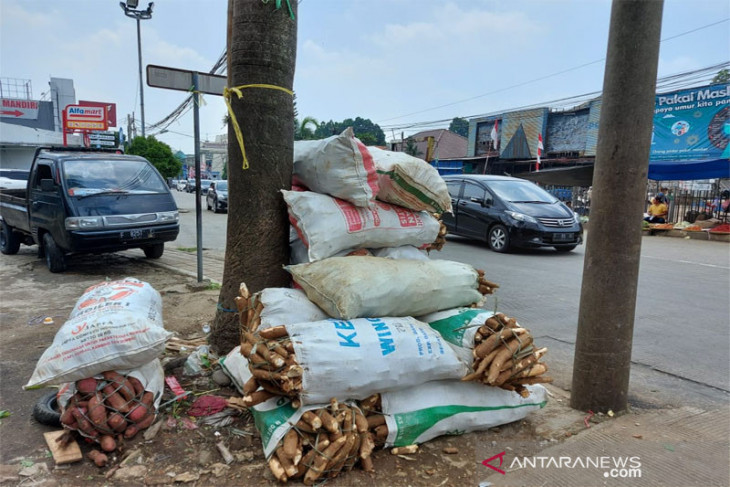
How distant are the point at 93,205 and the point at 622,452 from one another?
7.12 m

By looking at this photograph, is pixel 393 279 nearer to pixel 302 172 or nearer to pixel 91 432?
pixel 302 172

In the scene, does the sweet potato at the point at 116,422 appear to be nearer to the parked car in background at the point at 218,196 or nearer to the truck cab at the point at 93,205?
the truck cab at the point at 93,205

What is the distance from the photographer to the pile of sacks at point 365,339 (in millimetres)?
2207

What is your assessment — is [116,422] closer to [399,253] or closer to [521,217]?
[399,253]

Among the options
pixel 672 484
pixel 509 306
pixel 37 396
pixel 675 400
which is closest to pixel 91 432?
pixel 37 396

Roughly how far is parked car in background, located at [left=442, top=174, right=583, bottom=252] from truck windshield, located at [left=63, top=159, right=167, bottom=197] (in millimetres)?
6237

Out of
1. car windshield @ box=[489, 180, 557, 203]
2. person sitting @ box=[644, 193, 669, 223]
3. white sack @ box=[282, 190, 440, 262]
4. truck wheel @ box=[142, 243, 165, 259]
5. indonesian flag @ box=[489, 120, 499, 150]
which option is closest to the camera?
white sack @ box=[282, 190, 440, 262]

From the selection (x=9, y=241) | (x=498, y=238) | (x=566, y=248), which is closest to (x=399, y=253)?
(x=498, y=238)

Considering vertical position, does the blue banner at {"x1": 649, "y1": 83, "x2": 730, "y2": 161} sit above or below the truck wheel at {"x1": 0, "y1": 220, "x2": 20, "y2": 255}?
above

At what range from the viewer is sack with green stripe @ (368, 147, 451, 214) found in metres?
3.23

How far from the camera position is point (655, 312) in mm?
5457

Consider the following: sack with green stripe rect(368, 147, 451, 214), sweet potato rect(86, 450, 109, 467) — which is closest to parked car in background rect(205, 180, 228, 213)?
sack with green stripe rect(368, 147, 451, 214)

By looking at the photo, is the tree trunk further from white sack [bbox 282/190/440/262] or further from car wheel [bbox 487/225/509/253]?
car wheel [bbox 487/225/509/253]

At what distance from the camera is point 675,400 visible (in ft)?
10.6
